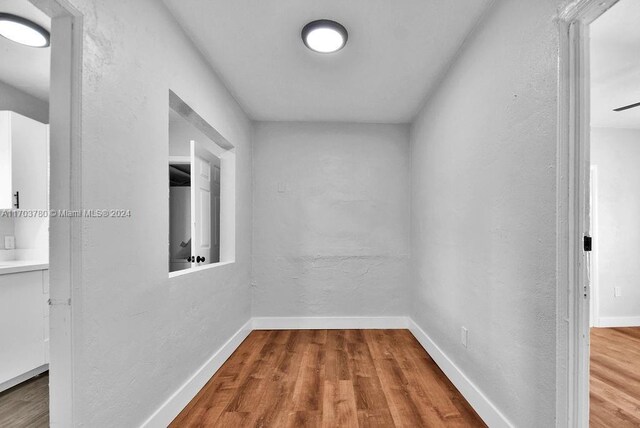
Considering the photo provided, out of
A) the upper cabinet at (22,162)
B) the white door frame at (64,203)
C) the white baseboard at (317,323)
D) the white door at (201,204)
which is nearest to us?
the white door frame at (64,203)

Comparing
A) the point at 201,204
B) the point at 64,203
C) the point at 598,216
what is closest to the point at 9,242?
the point at 201,204

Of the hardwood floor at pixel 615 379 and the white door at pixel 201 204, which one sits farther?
the white door at pixel 201 204

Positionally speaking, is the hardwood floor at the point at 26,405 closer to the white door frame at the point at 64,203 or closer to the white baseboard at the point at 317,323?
the white door frame at the point at 64,203

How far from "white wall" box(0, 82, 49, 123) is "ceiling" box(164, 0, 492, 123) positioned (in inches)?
77.5

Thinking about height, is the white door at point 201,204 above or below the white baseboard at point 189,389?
above

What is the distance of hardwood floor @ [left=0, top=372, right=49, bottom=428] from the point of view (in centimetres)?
195

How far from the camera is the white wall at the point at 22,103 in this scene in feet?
9.47

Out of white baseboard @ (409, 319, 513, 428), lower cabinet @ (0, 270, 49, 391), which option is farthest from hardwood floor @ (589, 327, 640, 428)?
lower cabinet @ (0, 270, 49, 391)

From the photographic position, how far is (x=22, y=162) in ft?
9.16

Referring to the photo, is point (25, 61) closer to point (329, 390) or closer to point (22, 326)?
point (22, 326)

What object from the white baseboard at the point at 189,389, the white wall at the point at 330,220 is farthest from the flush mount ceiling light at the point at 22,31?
the white baseboard at the point at 189,389

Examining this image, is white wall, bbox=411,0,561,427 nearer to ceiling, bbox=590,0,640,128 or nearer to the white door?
ceiling, bbox=590,0,640,128

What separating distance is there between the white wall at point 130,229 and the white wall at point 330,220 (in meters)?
1.62

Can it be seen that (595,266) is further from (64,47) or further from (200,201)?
(64,47)
